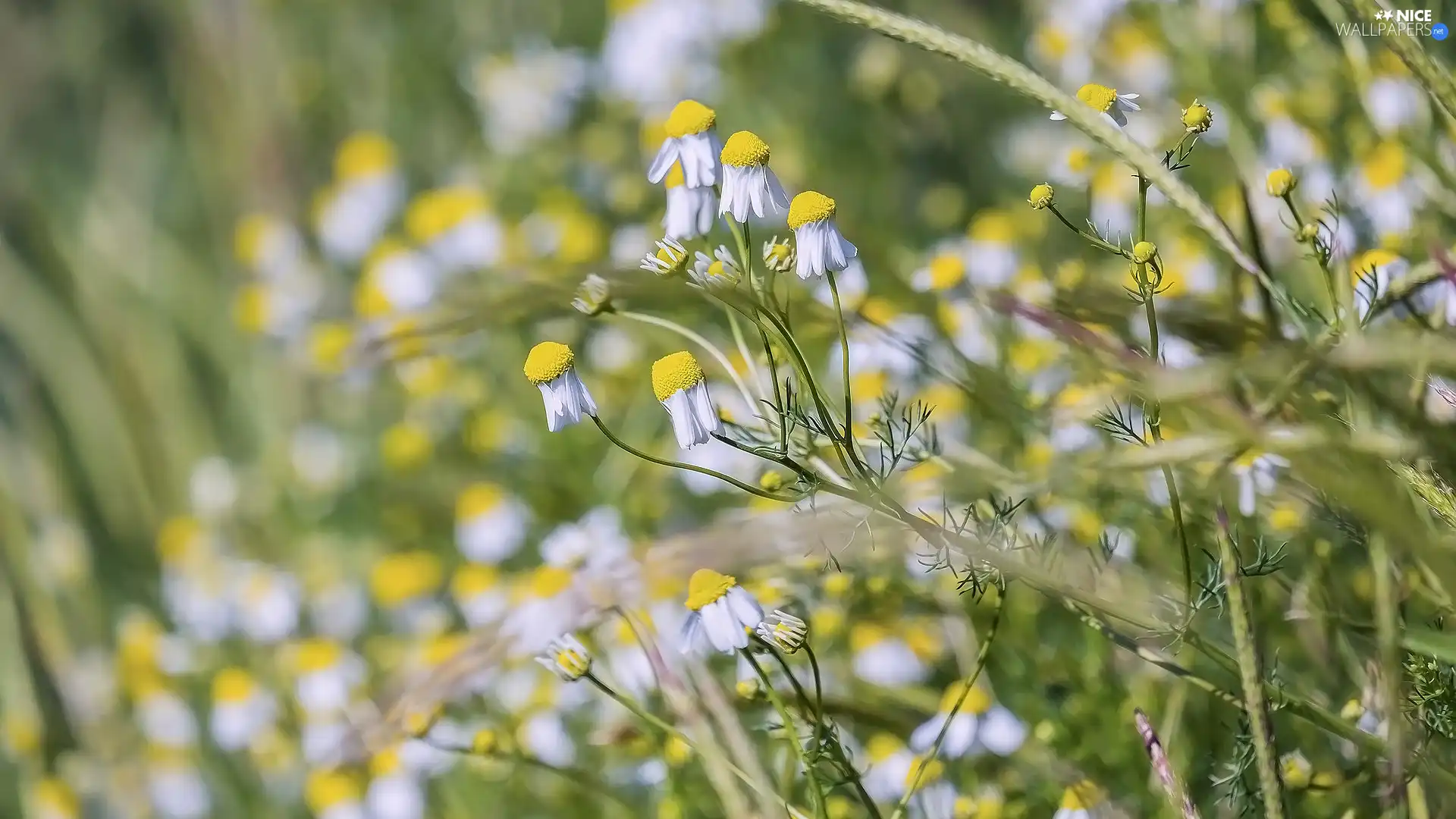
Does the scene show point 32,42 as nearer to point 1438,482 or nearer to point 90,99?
point 90,99

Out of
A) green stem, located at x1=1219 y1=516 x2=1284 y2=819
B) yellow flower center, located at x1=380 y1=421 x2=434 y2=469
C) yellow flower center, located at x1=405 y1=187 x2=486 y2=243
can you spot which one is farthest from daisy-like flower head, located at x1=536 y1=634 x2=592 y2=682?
yellow flower center, located at x1=405 y1=187 x2=486 y2=243

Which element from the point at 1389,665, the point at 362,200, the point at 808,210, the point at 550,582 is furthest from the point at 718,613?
the point at 362,200

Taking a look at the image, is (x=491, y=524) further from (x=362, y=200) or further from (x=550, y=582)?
(x=362, y=200)

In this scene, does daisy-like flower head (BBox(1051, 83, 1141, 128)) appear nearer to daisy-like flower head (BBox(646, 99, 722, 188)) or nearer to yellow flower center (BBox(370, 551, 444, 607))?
daisy-like flower head (BBox(646, 99, 722, 188))

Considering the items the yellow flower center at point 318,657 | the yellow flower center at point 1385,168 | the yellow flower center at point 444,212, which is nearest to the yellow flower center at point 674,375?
the yellow flower center at point 1385,168

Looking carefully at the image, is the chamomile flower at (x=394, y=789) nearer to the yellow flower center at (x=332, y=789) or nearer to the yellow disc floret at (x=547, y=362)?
the yellow flower center at (x=332, y=789)
